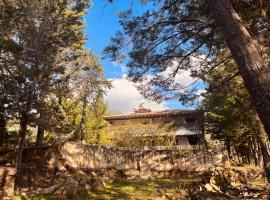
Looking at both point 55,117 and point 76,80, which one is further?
point 76,80

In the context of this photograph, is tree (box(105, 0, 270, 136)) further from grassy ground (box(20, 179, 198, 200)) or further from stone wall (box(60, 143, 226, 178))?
stone wall (box(60, 143, 226, 178))

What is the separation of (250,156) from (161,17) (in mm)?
26440

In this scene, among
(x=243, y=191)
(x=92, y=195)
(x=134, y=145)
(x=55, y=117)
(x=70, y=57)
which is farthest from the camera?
(x=134, y=145)

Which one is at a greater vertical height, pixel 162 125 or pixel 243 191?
pixel 162 125

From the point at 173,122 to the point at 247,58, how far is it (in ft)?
99.9

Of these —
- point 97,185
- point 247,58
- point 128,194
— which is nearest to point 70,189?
point 97,185

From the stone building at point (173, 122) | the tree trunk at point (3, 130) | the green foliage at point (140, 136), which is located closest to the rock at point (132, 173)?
the tree trunk at point (3, 130)

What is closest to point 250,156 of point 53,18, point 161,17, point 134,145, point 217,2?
point 134,145

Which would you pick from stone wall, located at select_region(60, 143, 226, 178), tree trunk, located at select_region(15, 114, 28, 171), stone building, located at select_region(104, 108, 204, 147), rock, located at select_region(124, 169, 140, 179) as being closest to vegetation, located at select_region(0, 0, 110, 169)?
tree trunk, located at select_region(15, 114, 28, 171)

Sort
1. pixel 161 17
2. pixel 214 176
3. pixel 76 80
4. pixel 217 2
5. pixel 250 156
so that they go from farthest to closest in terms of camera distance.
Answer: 1. pixel 250 156
2. pixel 76 80
3. pixel 214 176
4. pixel 161 17
5. pixel 217 2

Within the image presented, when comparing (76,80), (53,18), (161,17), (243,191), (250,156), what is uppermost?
(53,18)

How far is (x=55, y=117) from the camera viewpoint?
1719 cm

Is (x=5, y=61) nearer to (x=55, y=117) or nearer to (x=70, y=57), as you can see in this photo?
(x=55, y=117)

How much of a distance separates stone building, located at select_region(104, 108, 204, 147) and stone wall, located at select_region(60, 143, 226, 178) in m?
7.75
